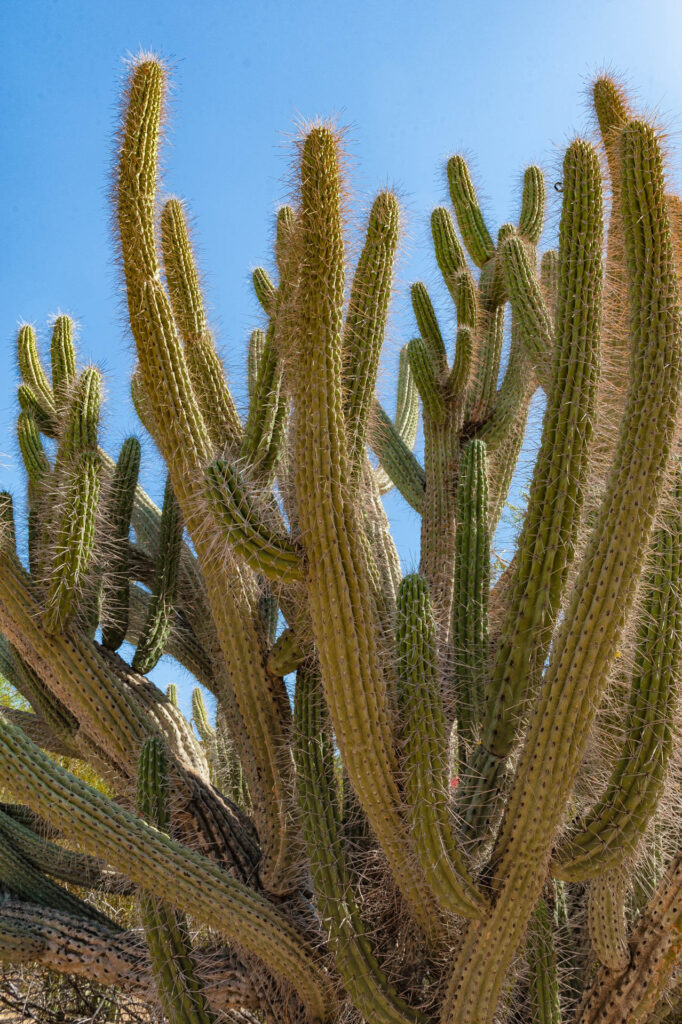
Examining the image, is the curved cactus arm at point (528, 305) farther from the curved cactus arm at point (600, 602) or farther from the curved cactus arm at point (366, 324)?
the curved cactus arm at point (600, 602)

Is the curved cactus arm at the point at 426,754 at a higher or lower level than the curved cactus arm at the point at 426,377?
lower

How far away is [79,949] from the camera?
4.23 m

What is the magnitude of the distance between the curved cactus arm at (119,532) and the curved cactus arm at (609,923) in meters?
2.53

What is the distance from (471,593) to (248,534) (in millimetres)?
1268

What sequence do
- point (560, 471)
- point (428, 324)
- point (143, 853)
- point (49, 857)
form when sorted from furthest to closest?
point (428, 324) → point (49, 857) → point (143, 853) → point (560, 471)

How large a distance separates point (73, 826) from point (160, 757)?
0.58 metres

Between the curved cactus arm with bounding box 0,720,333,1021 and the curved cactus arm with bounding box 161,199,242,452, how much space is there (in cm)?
167

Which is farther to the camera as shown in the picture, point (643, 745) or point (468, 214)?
point (468, 214)

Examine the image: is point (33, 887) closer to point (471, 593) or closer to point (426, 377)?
point (471, 593)

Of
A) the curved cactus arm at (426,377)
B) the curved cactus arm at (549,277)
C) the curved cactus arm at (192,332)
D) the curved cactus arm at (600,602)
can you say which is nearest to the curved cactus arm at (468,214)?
the curved cactus arm at (549,277)

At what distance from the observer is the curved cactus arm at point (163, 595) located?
14.8 feet

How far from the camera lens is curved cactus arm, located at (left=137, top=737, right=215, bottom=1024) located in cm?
351

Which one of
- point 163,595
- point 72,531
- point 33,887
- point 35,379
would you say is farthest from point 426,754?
point 35,379

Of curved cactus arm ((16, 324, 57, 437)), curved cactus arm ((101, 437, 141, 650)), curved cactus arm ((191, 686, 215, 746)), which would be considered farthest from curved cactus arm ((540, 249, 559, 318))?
curved cactus arm ((191, 686, 215, 746))
